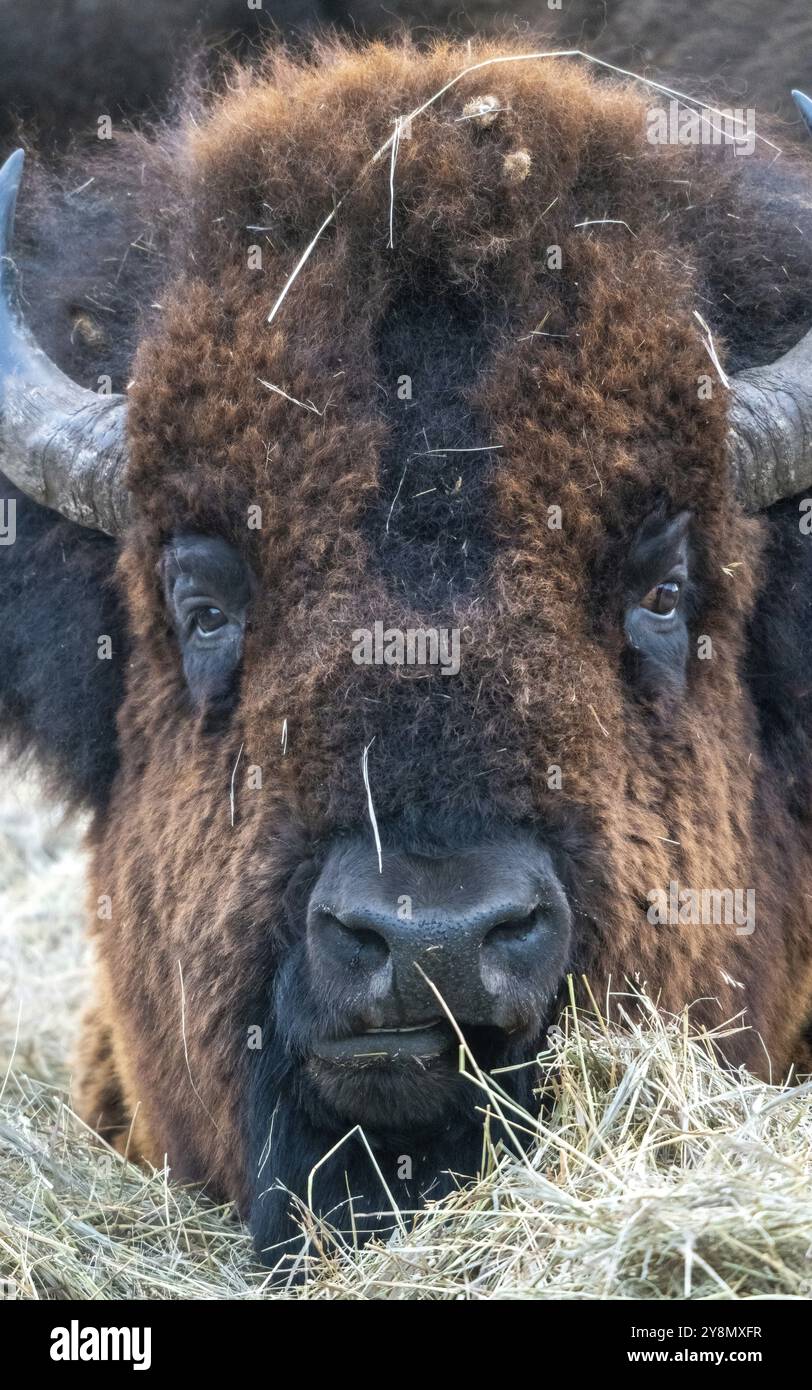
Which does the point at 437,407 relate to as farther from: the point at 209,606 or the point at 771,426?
the point at 771,426

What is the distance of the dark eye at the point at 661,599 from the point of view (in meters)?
4.16

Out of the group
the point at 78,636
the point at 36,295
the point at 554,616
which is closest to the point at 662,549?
the point at 554,616

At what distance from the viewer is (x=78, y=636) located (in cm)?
479

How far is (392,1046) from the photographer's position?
12.1 ft

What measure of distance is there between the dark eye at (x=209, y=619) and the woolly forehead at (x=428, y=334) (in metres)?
0.25

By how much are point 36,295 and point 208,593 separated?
146cm

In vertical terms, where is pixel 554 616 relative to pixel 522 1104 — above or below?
above

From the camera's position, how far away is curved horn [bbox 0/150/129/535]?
4348mm

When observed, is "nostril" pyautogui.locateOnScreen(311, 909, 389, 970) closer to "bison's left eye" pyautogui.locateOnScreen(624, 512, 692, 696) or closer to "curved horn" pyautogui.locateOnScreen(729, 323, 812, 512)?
"bison's left eye" pyautogui.locateOnScreen(624, 512, 692, 696)

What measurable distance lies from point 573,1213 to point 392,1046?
571mm

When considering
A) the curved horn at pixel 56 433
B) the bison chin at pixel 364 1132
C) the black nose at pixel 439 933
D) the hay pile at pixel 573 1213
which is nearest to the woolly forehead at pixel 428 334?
the curved horn at pixel 56 433

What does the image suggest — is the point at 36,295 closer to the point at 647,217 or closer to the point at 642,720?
the point at 647,217

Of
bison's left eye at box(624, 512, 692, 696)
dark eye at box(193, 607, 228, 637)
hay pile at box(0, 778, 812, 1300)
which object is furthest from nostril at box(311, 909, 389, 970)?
bison's left eye at box(624, 512, 692, 696)

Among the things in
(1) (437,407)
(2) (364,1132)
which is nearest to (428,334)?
(1) (437,407)
